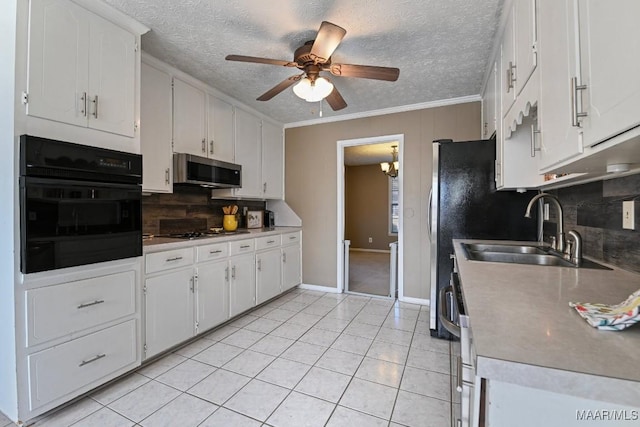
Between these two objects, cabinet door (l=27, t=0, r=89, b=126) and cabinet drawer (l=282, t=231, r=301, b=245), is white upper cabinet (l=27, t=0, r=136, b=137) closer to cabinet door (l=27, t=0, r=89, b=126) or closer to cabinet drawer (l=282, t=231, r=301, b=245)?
cabinet door (l=27, t=0, r=89, b=126)

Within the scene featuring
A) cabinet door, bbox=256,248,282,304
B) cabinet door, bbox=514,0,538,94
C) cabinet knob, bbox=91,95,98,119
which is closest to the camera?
cabinet door, bbox=514,0,538,94

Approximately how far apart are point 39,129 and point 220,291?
177 cm

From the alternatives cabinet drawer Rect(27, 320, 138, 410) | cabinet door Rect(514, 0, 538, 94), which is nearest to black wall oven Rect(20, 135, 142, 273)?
cabinet drawer Rect(27, 320, 138, 410)

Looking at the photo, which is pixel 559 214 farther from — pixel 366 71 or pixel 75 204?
pixel 75 204

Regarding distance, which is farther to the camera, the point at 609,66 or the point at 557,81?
the point at 557,81

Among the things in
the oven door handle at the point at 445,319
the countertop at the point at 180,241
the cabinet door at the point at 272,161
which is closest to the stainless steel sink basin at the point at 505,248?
the oven door handle at the point at 445,319

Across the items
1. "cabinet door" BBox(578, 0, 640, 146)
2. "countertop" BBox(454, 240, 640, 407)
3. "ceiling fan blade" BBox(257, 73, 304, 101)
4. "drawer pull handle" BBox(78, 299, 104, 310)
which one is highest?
"ceiling fan blade" BBox(257, 73, 304, 101)

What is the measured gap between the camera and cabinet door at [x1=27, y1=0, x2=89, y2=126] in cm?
151

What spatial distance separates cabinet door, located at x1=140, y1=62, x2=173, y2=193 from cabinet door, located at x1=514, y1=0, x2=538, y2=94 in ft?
8.57

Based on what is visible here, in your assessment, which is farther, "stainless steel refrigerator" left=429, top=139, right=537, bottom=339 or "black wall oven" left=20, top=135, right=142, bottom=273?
"stainless steel refrigerator" left=429, top=139, right=537, bottom=339

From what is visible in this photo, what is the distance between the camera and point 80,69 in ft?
5.54

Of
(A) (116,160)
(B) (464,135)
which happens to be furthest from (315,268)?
(A) (116,160)

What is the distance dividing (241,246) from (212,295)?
1.88 feet

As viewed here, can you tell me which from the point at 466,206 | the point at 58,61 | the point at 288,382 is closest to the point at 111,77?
the point at 58,61
